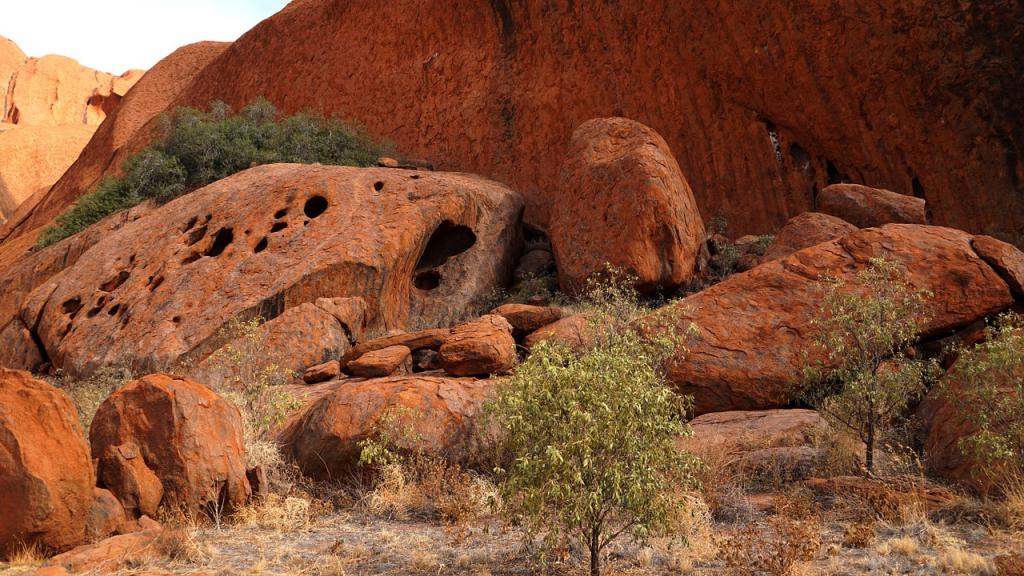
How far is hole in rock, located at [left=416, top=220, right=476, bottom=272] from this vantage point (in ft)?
40.8

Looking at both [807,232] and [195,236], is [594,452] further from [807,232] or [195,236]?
[195,236]

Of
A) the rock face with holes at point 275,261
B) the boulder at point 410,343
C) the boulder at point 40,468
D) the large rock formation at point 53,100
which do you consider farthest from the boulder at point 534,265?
the large rock formation at point 53,100

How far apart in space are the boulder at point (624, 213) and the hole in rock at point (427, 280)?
189 cm

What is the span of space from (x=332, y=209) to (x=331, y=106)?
9.96m

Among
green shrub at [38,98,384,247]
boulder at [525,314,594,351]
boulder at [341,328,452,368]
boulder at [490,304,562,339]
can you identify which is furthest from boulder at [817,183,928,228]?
green shrub at [38,98,384,247]

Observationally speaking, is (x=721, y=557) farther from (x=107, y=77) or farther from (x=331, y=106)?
(x=107, y=77)

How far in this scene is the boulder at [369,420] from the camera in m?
6.52

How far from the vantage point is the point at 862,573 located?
423 cm

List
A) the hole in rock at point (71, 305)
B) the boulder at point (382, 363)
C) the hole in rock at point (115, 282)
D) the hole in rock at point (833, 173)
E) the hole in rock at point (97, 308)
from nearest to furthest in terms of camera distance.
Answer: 1. the boulder at point (382, 363)
2. the hole in rock at point (97, 308)
3. the hole in rock at point (71, 305)
4. the hole in rock at point (115, 282)
5. the hole in rock at point (833, 173)

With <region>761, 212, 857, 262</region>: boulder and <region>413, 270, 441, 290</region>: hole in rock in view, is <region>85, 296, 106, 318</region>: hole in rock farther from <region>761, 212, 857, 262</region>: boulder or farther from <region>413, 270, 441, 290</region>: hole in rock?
<region>761, 212, 857, 262</region>: boulder

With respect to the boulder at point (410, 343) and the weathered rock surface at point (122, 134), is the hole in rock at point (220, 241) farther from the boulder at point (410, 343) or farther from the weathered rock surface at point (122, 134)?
the weathered rock surface at point (122, 134)

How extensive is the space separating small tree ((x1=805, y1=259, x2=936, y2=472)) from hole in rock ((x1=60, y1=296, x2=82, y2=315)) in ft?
32.7

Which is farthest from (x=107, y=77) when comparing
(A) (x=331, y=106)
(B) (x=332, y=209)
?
(B) (x=332, y=209)

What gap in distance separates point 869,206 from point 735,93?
4.17 metres
